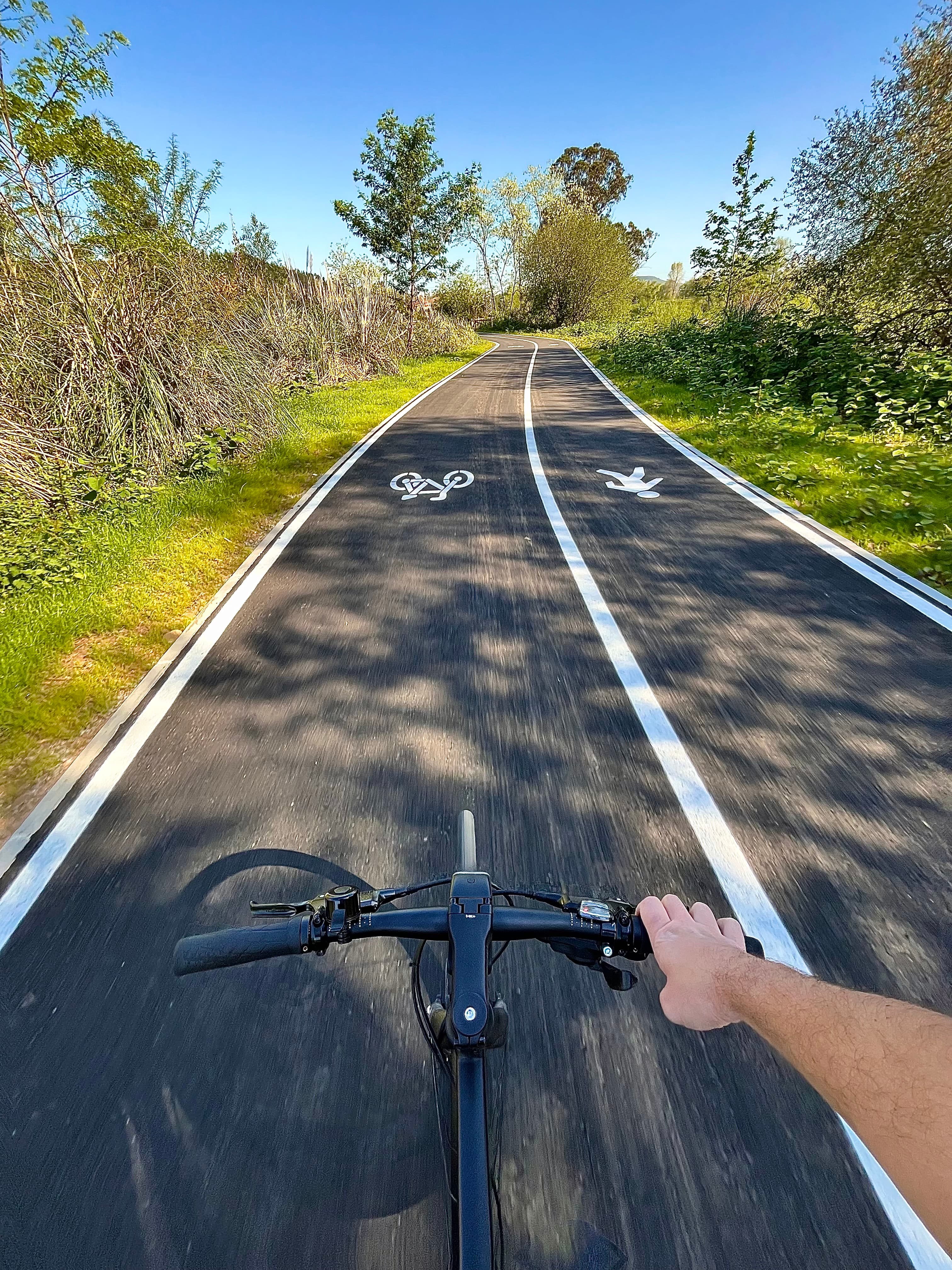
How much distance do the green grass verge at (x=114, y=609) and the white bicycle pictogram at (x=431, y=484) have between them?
4.57ft

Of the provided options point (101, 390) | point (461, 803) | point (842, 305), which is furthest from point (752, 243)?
point (461, 803)

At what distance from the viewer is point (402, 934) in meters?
1.18

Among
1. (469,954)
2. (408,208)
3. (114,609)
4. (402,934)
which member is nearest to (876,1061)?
(469,954)

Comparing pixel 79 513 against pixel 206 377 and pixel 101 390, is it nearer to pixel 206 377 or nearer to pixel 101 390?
pixel 101 390

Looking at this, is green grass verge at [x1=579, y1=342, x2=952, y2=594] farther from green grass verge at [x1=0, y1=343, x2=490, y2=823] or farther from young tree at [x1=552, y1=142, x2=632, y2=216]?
young tree at [x1=552, y1=142, x2=632, y2=216]

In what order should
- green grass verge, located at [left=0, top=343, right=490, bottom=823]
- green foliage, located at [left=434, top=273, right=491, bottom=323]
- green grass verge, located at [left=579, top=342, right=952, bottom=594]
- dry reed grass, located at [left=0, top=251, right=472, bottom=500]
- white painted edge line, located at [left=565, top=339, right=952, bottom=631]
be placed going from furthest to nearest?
green foliage, located at [left=434, top=273, right=491, bottom=323] → dry reed grass, located at [left=0, top=251, right=472, bottom=500] → green grass verge, located at [left=579, top=342, right=952, bottom=594] → white painted edge line, located at [left=565, top=339, right=952, bottom=631] → green grass verge, located at [left=0, top=343, right=490, bottom=823]

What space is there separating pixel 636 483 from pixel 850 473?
101 inches

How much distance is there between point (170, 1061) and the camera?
1.71m

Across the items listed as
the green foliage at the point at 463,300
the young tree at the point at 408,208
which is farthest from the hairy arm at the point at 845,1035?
the green foliage at the point at 463,300

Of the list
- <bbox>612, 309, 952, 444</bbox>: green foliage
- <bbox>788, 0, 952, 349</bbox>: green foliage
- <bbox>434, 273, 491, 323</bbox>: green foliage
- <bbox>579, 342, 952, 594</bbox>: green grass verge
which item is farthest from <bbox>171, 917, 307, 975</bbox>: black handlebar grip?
<bbox>434, 273, 491, 323</bbox>: green foliage

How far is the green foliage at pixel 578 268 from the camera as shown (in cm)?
4253

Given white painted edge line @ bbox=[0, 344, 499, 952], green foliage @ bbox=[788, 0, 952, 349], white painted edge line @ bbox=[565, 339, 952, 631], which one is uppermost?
green foliage @ bbox=[788, 0, 952, 349]

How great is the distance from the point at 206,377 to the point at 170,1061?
8517mm

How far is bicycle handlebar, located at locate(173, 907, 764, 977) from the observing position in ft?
3.64
